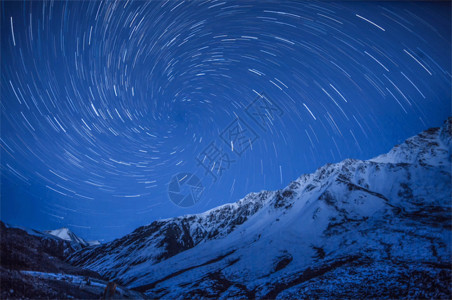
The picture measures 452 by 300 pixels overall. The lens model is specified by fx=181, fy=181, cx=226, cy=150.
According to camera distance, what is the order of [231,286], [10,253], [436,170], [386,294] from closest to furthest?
[10,253]
[386,294]
[231,286]
[436,170]

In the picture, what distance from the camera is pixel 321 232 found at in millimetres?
62375

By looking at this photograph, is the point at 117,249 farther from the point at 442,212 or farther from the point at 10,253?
the point at 442,212

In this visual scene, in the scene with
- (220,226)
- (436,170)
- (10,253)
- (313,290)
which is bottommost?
(220,226)

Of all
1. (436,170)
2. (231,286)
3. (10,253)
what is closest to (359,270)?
(231,286)

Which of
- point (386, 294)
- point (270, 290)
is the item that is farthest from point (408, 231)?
point (270, 290)

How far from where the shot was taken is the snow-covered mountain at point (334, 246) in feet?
89.7

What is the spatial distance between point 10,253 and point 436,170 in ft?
390

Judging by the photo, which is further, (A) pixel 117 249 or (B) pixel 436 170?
(A) pixel 117 249

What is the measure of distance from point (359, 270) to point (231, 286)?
23.6 m

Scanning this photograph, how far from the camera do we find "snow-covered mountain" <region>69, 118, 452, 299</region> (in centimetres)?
2734

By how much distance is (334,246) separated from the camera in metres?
Answer: 48.4

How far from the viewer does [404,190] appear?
238 feet

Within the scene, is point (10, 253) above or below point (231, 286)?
above

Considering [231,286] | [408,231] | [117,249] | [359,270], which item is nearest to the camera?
[359,270]
